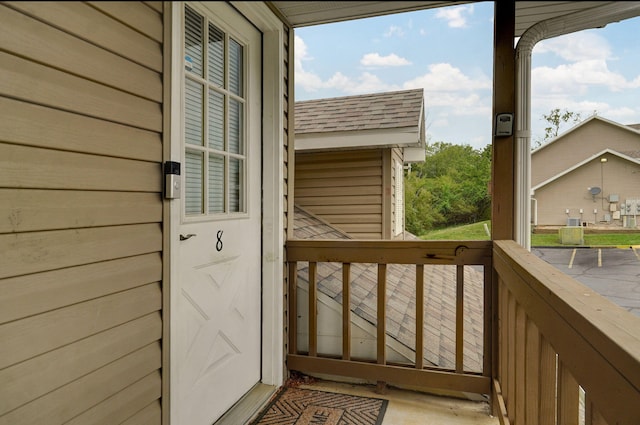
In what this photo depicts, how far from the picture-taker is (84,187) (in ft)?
3.64

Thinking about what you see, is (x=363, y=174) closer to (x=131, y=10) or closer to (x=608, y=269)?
(x=608, y=269)

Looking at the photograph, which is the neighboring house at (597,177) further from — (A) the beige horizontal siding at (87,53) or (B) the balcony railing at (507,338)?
(A) the beige horizontal siding at (87,53)

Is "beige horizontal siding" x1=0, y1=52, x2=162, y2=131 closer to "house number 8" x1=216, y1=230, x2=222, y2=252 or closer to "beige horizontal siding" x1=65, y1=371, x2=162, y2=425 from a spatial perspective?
"house number 8" x1=216, y1=230, x2=222, y2=252

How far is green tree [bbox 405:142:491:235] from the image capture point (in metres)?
2.36

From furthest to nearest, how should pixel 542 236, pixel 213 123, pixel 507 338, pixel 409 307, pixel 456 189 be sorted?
pixel 409 307 → pixel 456 189 → pixel 213 123 → pixel 507 338 → pixel 542 236

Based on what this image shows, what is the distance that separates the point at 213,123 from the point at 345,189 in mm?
2981

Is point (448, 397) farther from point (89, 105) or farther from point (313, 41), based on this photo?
point (89, 105)

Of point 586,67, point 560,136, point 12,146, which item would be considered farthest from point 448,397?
point 12,146

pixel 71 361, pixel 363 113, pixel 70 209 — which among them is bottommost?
pixel 71 361

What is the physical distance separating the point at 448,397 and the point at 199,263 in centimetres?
159

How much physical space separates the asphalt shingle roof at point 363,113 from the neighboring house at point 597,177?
2986mm

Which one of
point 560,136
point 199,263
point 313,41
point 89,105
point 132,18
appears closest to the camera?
point 132,18

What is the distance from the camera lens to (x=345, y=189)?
4734 millimetres

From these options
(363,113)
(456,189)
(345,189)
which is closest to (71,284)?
(456,189)
